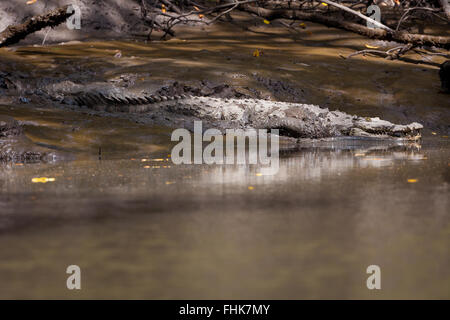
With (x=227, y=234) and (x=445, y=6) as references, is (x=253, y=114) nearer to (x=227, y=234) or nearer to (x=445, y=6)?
(x=445, y=6)

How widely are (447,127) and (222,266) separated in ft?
26.8

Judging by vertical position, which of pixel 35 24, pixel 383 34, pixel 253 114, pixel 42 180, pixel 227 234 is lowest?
pixel 227 234

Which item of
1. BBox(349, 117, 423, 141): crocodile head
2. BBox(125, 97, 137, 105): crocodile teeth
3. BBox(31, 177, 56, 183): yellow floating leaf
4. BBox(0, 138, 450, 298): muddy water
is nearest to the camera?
BBox(0, 138, 450, 298): muddy water

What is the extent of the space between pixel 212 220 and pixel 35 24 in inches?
365

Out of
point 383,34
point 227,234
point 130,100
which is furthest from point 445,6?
point 227,234

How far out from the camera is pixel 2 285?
2.66 m

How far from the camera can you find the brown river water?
267cm

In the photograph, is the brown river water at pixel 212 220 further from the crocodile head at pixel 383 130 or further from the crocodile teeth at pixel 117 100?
the crocodile teeth at pixel 117 100

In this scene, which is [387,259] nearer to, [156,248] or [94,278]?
[156,248]

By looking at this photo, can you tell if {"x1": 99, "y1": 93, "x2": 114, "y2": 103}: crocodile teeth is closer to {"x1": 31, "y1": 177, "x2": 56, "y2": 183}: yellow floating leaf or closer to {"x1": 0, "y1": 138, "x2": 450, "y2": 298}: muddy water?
{"x1": 0, "y1": 138, "x2": 450, "y2": 298}: muddy water

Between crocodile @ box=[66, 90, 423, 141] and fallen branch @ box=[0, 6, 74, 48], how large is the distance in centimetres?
Answer: 234

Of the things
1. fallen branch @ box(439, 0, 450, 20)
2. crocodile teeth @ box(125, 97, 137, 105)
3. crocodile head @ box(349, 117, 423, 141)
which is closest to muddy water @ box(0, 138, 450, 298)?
crocodile head @ box(349, 117, 423, 141)

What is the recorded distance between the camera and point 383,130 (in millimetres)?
8977

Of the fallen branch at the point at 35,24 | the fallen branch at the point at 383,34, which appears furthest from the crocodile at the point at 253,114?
the fallen branch at the point at 383,34
